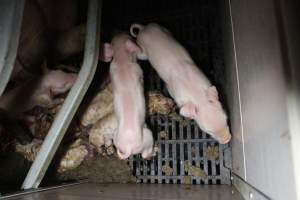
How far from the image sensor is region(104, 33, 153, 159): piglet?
4.85ft

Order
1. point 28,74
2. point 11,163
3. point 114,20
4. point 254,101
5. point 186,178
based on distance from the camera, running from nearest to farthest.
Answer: point 254,101
point 186,178
point 28,74
point 11,163
point 114,20

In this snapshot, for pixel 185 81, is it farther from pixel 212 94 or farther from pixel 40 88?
pixel 40 88

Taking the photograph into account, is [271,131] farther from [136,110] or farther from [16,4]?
[136,110]

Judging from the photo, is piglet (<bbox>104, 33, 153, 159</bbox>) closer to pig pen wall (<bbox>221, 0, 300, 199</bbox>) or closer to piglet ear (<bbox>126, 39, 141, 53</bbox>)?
piglet ear (<bbox>126, 39, 141, 53</bbox>)

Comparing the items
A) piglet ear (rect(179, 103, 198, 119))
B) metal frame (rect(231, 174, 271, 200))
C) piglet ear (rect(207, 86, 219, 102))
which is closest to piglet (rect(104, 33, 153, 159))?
piglet ear (rect(179, 103, 198, 119))

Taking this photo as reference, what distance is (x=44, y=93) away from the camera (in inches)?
70.6

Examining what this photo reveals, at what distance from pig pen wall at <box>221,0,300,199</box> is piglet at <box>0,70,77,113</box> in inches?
41.7

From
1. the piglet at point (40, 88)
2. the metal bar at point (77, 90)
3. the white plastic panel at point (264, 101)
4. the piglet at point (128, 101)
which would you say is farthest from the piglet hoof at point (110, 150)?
the white plastic panel at point (264, 101)

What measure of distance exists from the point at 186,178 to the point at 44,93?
2.76 ft

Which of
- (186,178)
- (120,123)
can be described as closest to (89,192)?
(120,123)

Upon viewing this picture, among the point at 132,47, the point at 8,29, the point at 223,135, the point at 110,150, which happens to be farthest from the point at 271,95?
the point at 110,150

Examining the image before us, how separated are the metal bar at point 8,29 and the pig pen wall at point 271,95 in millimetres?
618

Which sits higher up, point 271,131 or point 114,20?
point 114,20

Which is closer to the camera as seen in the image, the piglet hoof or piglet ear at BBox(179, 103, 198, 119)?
piglet ear at BBox(179, 103, 198, 119)
